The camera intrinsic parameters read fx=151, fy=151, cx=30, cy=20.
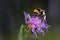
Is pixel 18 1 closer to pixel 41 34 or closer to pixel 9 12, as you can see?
pixel 9 12

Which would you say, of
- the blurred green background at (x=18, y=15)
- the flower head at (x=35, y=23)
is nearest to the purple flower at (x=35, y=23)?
the flower head at (x=35, y=23)

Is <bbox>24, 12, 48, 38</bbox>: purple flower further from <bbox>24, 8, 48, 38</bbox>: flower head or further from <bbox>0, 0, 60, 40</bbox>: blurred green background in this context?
<bbox>0, 0, 60, 40</bbox>: blurred green background

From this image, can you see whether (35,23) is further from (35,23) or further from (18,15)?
(18,15)

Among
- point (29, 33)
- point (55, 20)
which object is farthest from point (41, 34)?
point (55, 20)

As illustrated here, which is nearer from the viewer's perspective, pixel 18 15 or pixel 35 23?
pixel 35 23

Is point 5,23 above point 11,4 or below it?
below

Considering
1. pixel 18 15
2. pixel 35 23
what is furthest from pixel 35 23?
pixel 18 15

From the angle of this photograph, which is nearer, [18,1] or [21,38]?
[21,38]

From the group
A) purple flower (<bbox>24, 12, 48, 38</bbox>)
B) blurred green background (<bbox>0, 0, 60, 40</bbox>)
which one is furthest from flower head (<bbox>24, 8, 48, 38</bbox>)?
blurred green background (<bbox>0, 0, 60, 40</bbox>)
